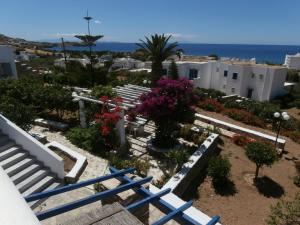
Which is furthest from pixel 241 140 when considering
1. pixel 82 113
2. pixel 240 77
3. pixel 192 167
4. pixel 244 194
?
pixel 240 77

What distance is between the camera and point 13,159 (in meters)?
8.63

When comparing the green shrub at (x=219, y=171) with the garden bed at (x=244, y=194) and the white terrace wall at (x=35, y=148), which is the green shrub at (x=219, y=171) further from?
the white terrace wall at (x=35, y=148)

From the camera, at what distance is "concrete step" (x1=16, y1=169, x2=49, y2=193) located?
25.7 feet

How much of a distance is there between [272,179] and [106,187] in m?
9.77

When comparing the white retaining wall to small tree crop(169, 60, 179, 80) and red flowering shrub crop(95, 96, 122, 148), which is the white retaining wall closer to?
red flowering shrub crop(95, 96, 122, 148)

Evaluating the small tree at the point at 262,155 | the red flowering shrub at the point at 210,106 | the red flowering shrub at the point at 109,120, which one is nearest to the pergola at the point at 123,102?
the red flowering shrub at the point at 109,120

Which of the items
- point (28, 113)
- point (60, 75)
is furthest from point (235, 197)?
point (60, 75)

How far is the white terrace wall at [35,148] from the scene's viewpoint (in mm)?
8633

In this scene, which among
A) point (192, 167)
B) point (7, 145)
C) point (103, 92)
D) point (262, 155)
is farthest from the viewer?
point (103, 92)

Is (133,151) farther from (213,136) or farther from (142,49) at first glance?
(142,49)

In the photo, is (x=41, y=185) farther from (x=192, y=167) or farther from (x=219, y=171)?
(x=219, y=171)

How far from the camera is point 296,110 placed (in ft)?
104

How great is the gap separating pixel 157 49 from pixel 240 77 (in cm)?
1599

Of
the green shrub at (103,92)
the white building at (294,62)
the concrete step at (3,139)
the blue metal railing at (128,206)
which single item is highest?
the blue metal railing at (128,206)
